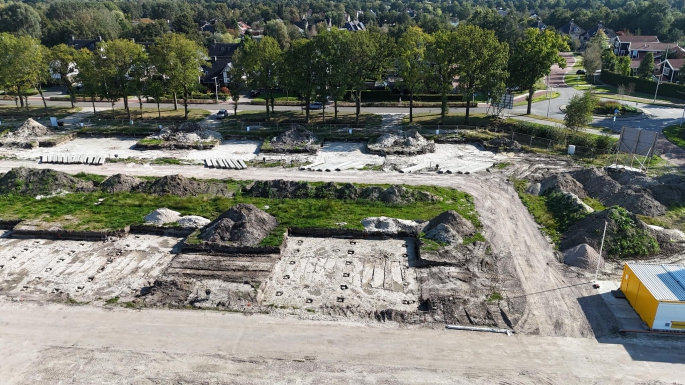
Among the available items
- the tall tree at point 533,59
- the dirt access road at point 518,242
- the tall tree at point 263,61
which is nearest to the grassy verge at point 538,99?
the tall tree at point 533,59

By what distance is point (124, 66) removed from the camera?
57.5 meters

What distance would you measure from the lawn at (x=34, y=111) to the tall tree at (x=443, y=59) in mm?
47077

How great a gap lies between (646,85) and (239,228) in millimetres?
72088

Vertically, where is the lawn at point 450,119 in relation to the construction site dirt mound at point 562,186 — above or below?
above

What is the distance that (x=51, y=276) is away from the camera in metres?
26.1

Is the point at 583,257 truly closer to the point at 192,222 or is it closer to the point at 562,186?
the point at 562,186

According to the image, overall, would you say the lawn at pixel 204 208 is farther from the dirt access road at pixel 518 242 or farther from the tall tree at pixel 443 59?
the tall tree at pixel 443 59

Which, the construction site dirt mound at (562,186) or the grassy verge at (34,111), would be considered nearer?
the construction site dirt mound at (562,186)

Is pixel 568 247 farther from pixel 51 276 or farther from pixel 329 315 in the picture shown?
pixel 51 276

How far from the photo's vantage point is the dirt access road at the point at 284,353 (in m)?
19.1

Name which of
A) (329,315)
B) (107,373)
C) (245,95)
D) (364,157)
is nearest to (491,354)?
(329,315)

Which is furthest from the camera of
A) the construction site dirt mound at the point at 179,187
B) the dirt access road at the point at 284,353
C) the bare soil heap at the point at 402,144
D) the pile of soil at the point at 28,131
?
the pile of soil at the point at 28,131

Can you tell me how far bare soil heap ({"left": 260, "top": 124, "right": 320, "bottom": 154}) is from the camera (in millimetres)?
46312

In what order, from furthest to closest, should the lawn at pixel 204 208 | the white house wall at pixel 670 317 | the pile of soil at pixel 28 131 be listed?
1. the pile of soil at pixel 28 131
2. the lawn at pixel 204 208
3. the white house wall at pixel 670 317
